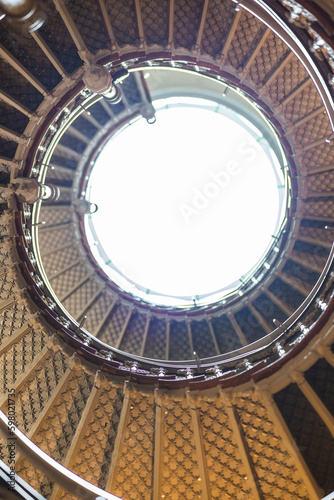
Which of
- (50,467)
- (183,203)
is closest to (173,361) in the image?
(50,467)

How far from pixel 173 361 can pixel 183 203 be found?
1142 cm

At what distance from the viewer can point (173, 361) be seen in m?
12.4

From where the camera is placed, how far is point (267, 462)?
768cm

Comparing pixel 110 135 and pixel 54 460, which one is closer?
pixel 54 460

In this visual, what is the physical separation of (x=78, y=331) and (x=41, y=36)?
715cm

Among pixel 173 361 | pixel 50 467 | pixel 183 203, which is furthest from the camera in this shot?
pixel 183 203

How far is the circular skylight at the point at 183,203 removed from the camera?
16.0 meters

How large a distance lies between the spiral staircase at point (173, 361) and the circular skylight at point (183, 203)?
3483mm

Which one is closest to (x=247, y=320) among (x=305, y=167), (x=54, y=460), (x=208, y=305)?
(x=208, y=305)

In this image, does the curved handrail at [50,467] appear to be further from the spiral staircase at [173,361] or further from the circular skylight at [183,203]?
the circular skylight at [183,203]

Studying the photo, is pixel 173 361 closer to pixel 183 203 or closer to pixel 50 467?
pixel 50 467

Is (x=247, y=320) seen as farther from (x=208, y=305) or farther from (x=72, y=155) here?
(x=72, y=155)

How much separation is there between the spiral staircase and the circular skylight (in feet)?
11.4

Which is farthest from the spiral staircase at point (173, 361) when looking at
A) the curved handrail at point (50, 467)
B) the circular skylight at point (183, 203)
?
the circular skylight at point (183, 203)
